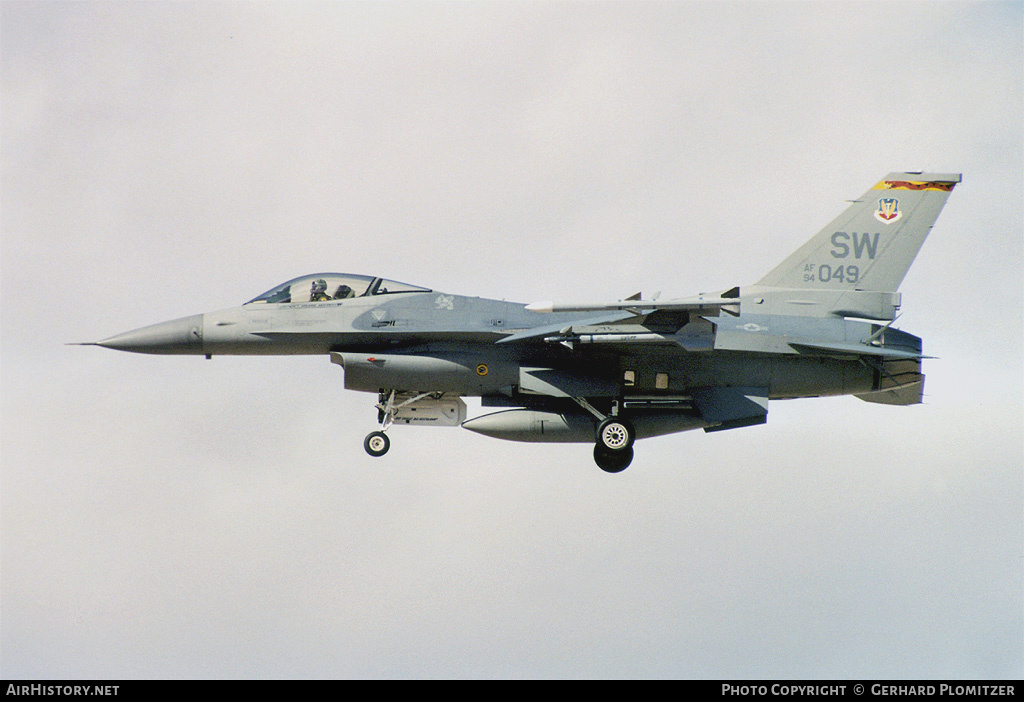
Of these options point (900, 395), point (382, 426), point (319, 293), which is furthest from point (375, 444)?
point (900, 395)

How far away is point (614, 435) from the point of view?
2178 cm

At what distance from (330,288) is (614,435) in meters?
5.62

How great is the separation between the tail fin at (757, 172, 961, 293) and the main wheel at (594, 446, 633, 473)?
154 inches

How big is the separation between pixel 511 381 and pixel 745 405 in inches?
160

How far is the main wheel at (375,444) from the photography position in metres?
21.9

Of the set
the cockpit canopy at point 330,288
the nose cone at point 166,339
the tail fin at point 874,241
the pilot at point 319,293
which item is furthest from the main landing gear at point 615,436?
the nose cone at point 166,339

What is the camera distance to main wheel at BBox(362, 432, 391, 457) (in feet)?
71.9

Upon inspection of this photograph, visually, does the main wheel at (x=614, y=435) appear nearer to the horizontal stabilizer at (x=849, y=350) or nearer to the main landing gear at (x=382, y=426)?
the horizontal stabilizer at (x=849, y=350)

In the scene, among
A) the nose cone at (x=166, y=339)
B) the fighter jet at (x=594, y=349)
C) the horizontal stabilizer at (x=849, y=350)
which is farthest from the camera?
the nose cone at (x=166, y=339)

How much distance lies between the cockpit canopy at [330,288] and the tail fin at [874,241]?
6653mm

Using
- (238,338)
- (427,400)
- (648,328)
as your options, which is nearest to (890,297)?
(648,328)

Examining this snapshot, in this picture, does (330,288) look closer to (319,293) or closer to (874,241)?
(319,293)
